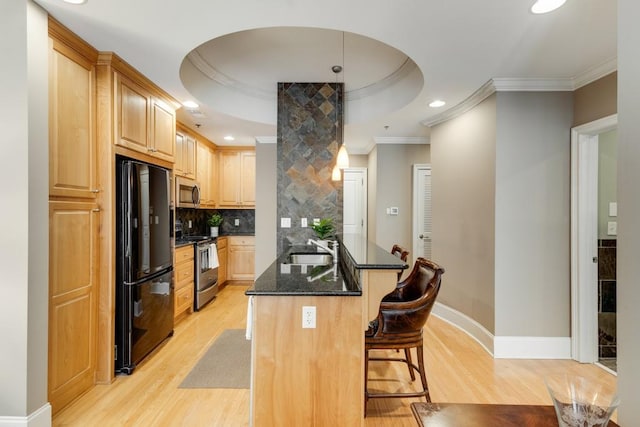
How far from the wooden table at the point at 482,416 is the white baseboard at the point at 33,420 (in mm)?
2138

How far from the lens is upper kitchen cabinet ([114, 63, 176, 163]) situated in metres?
2.57

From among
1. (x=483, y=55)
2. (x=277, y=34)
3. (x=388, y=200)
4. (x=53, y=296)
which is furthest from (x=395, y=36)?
(x=388, y=200)

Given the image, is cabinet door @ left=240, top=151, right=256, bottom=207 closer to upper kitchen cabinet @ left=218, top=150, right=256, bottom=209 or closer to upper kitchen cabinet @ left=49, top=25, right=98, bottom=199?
upper kitchen cabinet @ left=218, top=150, right=256, bottom=209

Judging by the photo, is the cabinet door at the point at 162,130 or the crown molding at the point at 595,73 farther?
the cabinet door at the point at 162,130

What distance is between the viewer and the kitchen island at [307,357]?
1755 mm

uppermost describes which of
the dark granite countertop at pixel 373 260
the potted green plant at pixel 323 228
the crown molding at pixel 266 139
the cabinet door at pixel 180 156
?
the crown molding at pixel 266 139

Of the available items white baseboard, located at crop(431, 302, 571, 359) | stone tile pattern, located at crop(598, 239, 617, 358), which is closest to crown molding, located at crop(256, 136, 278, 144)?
white baseboard, located at crop(431, 302, 571, 359)

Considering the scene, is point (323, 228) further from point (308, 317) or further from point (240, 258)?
point (240, 258)

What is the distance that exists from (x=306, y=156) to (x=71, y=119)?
2.08 meters

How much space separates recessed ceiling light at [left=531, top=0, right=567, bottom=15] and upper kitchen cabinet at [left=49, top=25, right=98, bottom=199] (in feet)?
9.46

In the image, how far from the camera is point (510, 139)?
300cm

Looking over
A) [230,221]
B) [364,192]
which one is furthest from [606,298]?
[230,221]

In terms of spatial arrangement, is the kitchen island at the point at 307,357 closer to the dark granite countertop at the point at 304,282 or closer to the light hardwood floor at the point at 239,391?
the dark granite countertop at the point at 304,282
